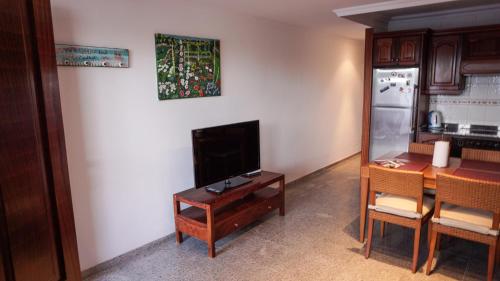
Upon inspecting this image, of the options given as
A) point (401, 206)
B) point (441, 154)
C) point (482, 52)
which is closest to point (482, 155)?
point (441, 154)

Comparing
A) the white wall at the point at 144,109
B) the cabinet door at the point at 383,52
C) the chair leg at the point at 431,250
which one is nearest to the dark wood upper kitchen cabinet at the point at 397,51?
the cabinet door at the point at 383,52

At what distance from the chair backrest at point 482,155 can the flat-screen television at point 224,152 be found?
2172 mm

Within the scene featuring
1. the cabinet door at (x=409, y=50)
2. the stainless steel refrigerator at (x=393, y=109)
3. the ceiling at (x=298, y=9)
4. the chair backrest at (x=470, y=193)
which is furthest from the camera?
the stainless steel refrigerator at (x=393, y=109)

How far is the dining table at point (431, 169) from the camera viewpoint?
2.85 meters

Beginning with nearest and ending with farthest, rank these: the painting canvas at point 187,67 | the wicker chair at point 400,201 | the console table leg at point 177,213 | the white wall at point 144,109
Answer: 1. the white wall at point 144,109
2. the wicker chair at point 400,201
3. the painting canvas at point 187,67
4. the console table leg at point 177,213

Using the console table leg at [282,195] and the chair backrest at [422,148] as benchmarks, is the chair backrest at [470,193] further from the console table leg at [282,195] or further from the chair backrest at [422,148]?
the console table leg at [282,195]

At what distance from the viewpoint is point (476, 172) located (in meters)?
2.94

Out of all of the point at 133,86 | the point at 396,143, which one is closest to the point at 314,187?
the point at 396,143

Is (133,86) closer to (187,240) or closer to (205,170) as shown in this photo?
(205,170)

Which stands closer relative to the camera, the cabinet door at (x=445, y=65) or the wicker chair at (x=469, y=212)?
the wicker chair at (x=469, y=212)

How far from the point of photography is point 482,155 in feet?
11.3

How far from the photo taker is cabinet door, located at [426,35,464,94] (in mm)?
4324

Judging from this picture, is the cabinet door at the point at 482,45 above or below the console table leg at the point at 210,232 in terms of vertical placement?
above

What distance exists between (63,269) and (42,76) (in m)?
0.83
